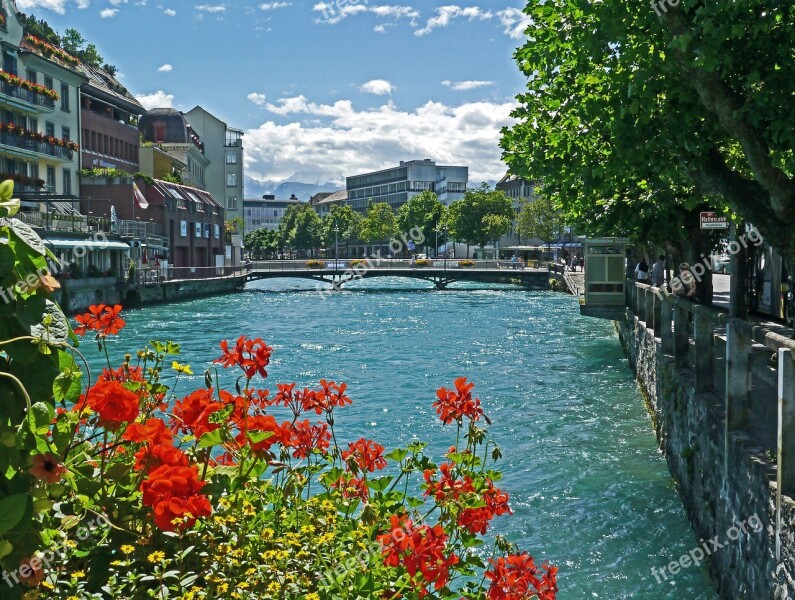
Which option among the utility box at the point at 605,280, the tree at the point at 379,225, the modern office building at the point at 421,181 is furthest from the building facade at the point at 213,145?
the utility box at the point at 605,280

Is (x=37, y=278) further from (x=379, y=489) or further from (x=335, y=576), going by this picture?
(x=379, y=489)

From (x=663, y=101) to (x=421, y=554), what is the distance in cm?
923

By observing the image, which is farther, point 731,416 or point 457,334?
point 457,334

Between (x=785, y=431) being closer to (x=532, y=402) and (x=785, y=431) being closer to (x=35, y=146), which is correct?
(x=532, y=402)

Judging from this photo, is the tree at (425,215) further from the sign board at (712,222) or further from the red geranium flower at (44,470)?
the red geranium flower at (44,470)

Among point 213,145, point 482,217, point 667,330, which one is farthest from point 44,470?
point 482,217

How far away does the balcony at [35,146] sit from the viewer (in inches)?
1817

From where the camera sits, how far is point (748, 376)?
317 inches

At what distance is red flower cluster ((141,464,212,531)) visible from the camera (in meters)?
2.94

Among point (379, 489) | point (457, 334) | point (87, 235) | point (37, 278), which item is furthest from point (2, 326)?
point (87, 235)

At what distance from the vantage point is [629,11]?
31.5 ft

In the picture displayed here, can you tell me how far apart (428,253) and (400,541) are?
13345 centimetres

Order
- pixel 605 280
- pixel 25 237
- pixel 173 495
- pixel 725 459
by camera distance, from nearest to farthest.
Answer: pixel 25 237, pixel 173 495, pixel 725 459, pixel 605 280

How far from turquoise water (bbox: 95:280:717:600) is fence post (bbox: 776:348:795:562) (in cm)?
291
